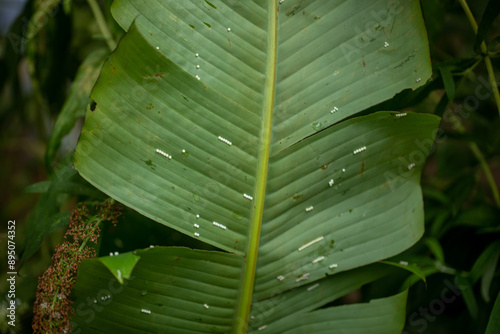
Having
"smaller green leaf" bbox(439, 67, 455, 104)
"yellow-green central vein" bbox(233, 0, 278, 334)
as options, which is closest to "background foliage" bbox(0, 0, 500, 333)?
"smaller green leaf" bbox(439, 67, 455, 104)

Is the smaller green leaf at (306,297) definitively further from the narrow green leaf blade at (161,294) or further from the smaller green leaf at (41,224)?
Answer: the smaller green leaf at (41,224)

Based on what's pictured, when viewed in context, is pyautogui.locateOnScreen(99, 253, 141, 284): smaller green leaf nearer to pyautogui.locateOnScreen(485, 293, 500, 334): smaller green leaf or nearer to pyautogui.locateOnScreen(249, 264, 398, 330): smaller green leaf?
pyautogui.locateOnScreen(249, 264, 398, 330): smaller green leaf

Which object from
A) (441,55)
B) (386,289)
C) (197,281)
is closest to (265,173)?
(197,281)

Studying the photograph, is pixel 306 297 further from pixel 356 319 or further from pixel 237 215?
pixel 237 215

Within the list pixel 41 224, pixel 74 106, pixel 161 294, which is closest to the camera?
pixel 161 294

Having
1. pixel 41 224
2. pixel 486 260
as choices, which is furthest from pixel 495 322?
pixel 41 224

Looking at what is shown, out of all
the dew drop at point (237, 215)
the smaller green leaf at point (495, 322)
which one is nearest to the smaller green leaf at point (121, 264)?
the dew drop at point (237, 215)

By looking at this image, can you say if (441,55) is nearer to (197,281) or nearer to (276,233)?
(276,233)
